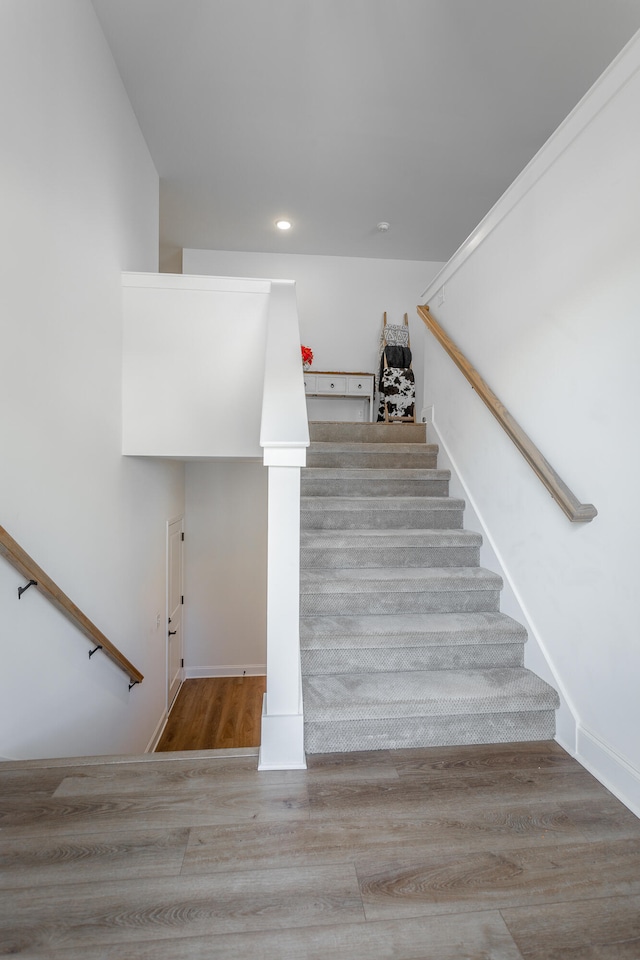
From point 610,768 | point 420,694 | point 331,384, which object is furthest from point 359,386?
point 610,768

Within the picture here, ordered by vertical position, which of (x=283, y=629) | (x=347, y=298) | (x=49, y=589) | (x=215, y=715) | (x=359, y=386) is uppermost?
(x=347, y=298)

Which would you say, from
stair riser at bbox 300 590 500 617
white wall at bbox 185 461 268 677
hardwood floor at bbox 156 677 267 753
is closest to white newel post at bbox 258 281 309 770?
stair riser at bbox 300 590 500 617

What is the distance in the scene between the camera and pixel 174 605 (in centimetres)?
477

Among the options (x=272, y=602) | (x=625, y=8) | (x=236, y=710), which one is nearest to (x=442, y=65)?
(x=625, y=8)

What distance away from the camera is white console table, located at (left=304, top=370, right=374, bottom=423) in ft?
17.3

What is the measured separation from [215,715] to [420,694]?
3415 millimetres

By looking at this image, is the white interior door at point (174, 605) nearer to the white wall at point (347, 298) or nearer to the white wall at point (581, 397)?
the white wall at point (347, 298)

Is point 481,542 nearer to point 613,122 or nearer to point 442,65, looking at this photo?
point 613,122

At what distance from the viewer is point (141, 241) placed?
11.0 ft

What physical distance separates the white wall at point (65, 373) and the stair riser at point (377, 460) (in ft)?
4.35

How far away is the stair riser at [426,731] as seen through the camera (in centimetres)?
172

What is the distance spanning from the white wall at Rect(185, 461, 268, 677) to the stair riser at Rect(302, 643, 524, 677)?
3407 mm

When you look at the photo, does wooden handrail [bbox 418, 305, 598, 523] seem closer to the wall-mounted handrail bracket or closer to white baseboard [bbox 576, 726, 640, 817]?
white baseboard [bbox 576, 726, 640, 817]

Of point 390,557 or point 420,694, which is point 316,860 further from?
point 390,557
